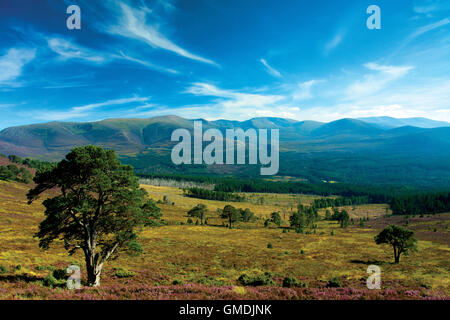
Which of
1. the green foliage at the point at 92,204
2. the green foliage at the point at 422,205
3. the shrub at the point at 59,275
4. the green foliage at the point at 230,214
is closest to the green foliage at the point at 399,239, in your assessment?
the green foliage at the point at 92,204

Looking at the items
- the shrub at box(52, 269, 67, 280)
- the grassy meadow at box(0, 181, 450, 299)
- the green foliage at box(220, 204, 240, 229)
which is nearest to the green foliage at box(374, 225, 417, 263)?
the grassy meadow at box(0, 181, 450, 299)

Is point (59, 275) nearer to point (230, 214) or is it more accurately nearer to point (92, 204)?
point (92, 204)

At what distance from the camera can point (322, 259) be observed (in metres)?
46.4

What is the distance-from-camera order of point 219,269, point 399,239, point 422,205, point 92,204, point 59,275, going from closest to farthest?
point 92,204 < point 59,275 < point 219,269 < point 399,239 < point 422,205

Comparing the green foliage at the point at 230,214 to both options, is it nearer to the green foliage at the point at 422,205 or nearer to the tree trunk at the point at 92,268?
the tree trunk at the point at 92,268

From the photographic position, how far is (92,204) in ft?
61.4

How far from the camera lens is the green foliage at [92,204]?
17672 millimetres

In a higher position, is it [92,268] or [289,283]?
[92,268]

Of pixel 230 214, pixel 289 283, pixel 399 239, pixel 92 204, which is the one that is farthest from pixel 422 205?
pixel 92 204

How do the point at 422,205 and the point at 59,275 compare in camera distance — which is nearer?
the point at 59,275
